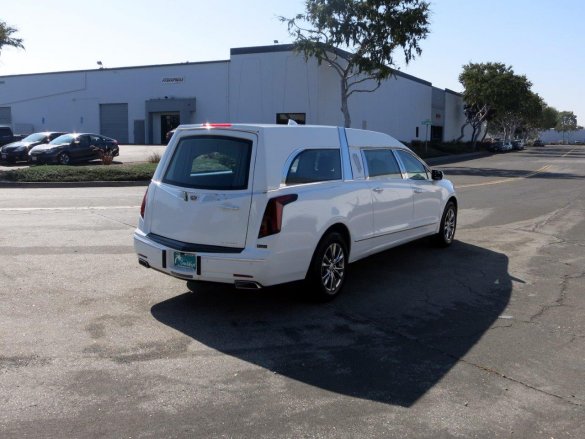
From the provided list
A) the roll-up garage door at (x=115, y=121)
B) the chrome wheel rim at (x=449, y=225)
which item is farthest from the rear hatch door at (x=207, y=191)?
the roll-up garage door at (x=115, y=121)

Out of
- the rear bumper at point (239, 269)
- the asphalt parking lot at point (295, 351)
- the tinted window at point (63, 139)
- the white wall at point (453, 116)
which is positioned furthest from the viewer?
the white wall at point (453, 116)

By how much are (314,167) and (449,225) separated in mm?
3971

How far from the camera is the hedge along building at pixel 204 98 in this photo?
1661 inches

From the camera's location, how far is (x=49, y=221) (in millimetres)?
11438

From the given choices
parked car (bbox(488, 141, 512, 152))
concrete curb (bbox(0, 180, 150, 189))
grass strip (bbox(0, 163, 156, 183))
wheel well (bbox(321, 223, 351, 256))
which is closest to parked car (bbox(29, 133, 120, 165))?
grass strip (bbox(0, 163, 156, 183))

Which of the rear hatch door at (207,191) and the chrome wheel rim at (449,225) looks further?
the chrome wheel rim at (449,225)

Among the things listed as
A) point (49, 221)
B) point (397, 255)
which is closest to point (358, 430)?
point (397, 255)

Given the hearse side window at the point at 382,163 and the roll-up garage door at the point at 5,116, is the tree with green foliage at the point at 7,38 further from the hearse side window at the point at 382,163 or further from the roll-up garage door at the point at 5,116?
the roll-up garage door at the point at 5,116

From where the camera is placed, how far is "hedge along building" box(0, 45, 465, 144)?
42188 millimetres

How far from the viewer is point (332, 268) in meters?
6.25

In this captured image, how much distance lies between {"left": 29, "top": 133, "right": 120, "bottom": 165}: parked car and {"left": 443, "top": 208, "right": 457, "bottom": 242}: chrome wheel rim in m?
21.8

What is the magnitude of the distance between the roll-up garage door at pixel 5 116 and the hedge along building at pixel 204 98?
6 cm

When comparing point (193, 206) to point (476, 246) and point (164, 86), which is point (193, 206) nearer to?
point (476, 246)

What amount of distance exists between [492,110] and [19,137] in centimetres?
5878
